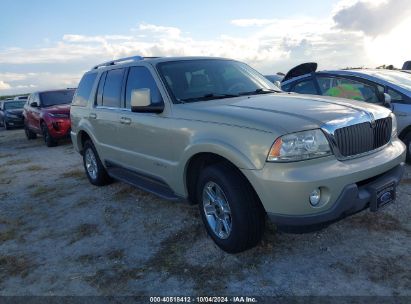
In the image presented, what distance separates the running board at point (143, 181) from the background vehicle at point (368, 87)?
3.62 meters

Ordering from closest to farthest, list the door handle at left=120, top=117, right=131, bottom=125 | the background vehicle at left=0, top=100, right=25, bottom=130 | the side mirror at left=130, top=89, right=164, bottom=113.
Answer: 1. the side mirror at left=130, top=89, right=164, bottom=113
2. the door handle at left=120, top=117, right=131, bottom=125
3. the background vehicle at left=0, top=100, right=25, bottom=130

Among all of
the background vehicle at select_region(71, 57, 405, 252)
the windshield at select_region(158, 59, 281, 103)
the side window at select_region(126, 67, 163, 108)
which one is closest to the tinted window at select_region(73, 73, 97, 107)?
the background vehicle at select_region(71, 57, 405, 252)

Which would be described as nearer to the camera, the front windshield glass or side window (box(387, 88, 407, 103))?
side window (box(387, 88, 407, 103))

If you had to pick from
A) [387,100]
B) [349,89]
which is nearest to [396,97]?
[387,100]

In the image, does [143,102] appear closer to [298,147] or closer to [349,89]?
[298,147]

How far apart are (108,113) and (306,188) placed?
10.8ft

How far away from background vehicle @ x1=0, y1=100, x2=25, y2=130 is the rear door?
16.1 meters

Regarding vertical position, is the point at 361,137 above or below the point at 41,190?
above

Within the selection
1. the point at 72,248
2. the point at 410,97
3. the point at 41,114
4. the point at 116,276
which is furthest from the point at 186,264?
the point at 41,114

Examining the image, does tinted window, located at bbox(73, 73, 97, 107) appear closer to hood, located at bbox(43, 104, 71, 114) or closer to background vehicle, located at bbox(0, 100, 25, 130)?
hood, located at bbox(43, 104, 71, 114)

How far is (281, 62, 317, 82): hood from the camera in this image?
7.72m

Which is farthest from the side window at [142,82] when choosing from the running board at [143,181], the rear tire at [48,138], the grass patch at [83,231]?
the rear tire at [48,138]

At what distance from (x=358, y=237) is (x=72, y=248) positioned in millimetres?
2937

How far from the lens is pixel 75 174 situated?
770cm
